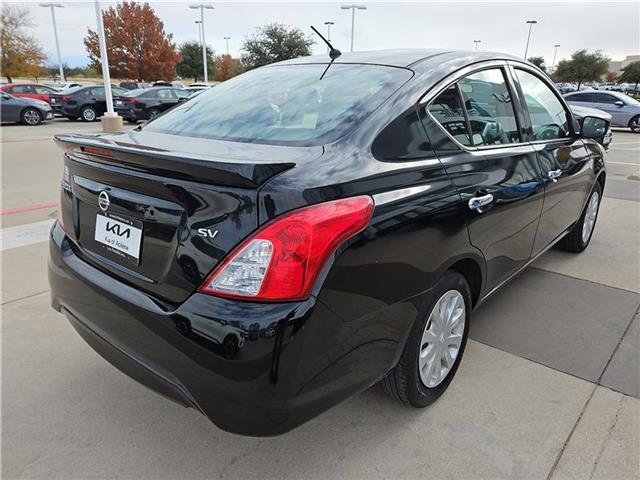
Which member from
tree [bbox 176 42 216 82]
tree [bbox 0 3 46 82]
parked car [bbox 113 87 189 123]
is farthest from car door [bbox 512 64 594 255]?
tree [bbox 176 42 216 82]

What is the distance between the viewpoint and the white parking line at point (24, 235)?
4.52 metres

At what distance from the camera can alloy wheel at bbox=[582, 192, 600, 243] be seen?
4461mm

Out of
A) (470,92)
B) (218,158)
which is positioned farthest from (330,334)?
(470,92)

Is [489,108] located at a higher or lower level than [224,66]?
lower

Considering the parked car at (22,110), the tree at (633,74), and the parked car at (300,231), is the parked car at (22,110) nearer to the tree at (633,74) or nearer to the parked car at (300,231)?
the parked car at (300,231)

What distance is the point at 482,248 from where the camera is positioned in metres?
2.40

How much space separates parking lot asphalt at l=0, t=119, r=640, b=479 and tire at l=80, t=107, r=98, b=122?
1776 cm

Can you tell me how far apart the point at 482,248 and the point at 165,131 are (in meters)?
1.70

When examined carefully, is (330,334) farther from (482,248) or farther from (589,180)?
(589,180)

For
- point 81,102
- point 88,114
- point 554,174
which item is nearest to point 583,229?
point 554,174

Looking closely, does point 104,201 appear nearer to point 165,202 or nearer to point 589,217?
point 165,202

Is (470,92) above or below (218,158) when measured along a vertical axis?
above

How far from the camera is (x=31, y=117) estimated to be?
1702 cm

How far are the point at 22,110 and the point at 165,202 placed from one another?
1850 centimetres
